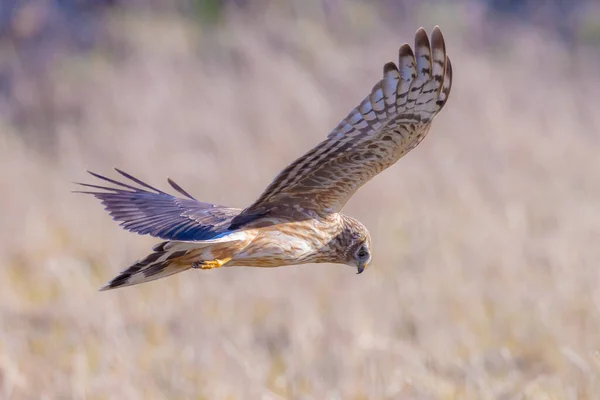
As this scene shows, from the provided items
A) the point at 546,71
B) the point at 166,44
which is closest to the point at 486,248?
the point at 546,71

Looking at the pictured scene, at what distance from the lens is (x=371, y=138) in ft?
12.1

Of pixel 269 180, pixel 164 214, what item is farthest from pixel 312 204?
pixel 269 180

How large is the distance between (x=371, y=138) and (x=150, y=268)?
83 cm

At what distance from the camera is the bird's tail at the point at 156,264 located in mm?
3475

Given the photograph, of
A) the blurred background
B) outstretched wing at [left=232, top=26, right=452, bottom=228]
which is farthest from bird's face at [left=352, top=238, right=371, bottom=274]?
the blurred background

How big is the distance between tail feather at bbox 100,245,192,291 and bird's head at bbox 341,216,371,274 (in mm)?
643

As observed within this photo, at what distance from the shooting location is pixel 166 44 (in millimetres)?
10203

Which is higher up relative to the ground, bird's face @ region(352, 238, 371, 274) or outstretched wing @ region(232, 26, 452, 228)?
outstretched wing @ region(232, 26, 452, 228)

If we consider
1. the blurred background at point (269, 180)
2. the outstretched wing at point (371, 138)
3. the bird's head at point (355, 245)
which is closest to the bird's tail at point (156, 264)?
the outstretched wing at point (371, 138)

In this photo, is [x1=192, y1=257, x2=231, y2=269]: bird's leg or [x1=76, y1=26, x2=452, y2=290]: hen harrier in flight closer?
[x1=192, y1=257, x2=231, y2=269]: bird's leg

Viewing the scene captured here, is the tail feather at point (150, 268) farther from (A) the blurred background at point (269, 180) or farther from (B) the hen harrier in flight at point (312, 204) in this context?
(A) the blurred background at point (269, 180)

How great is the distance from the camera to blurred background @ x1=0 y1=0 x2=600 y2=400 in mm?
5125

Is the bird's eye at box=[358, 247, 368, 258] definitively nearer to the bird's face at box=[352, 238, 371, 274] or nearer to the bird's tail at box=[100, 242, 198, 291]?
the bird's face at box=[352, 238, 371, 274]

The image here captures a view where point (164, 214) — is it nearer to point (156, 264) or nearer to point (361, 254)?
point (156, 264)
